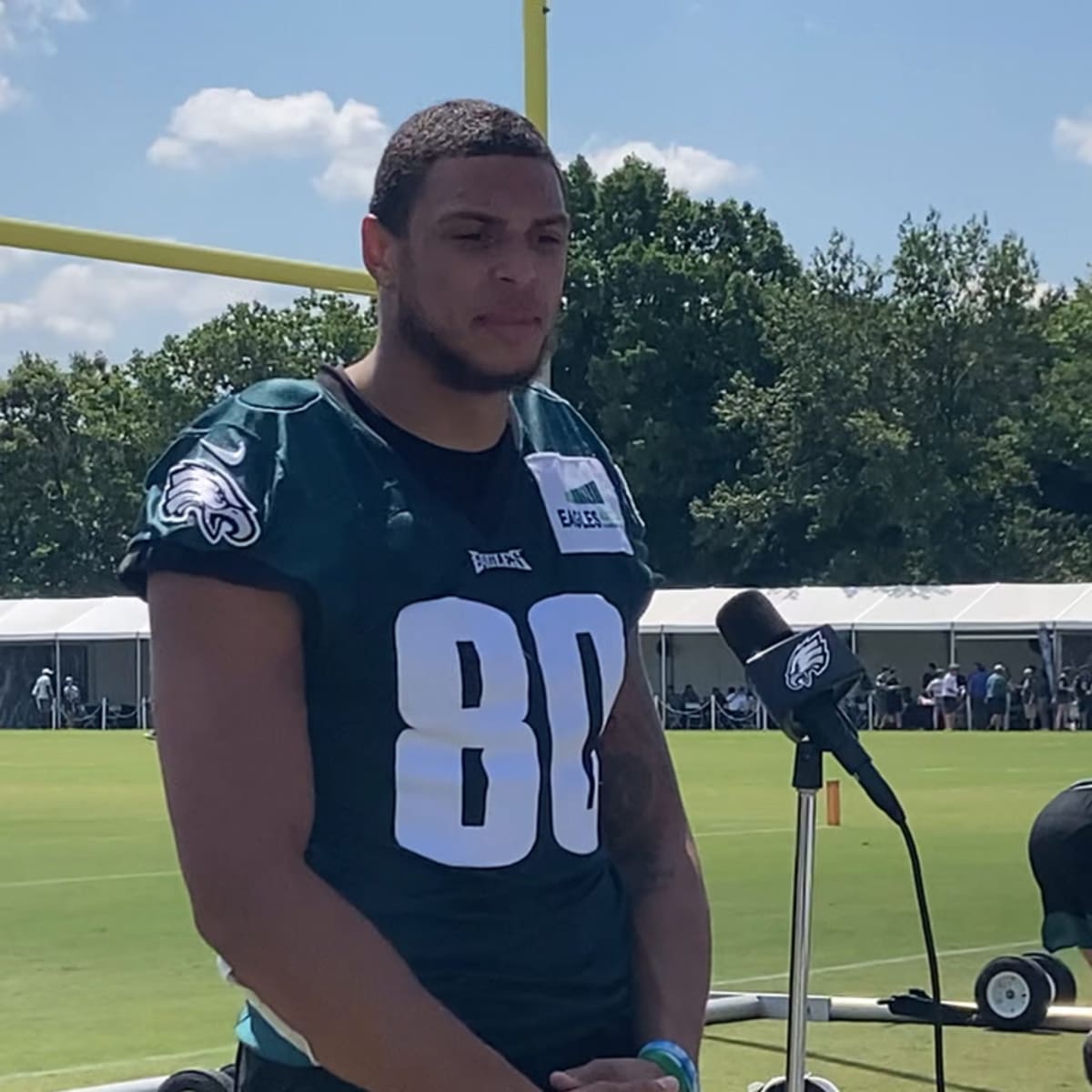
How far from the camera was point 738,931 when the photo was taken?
1143cm

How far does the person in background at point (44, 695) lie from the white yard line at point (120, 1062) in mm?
39985

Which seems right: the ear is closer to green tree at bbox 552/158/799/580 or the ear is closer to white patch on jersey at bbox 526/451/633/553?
white patch on jersey at bbox 526/451/633/553

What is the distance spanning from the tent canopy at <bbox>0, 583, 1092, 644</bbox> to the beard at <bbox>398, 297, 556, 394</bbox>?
35.9 metres

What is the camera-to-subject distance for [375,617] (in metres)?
2.35

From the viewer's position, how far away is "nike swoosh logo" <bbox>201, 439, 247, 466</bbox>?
7.70 feet

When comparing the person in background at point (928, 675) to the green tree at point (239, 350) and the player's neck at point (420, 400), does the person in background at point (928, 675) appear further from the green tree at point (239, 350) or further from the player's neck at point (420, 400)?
the player's neck at point (420, 400)

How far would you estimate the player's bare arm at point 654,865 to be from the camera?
102 inches

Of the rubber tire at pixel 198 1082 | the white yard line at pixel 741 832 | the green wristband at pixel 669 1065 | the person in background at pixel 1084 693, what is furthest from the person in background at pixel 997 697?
the green wristband at pixel 669 1065

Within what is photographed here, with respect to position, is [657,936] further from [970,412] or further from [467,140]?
[970,412]

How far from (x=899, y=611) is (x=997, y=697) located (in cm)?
245

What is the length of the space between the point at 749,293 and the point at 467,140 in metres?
64.9

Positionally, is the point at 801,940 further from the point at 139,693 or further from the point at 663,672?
the point at 139,693

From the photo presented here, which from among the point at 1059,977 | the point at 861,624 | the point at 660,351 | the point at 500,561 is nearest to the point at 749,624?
the point at 500,561

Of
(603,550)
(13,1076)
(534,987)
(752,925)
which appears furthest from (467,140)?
(752,925)
